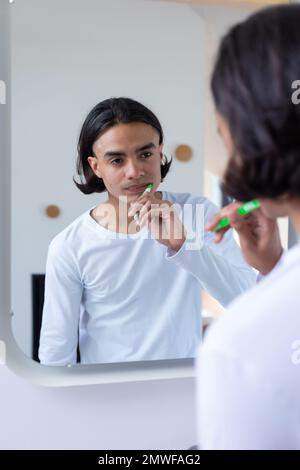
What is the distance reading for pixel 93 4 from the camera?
92 cm

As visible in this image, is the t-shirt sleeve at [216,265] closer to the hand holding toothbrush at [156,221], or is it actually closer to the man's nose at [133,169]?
the hand holding toothbrush at [156,221]

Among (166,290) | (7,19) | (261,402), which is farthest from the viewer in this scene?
(166,290)

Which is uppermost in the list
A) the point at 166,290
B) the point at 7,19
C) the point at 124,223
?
the point at 7,19

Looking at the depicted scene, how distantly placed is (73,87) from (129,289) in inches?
13.7

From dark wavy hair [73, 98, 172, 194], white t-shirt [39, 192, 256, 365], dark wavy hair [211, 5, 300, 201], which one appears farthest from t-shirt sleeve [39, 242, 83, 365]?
dark wavy hair [211, 5, 300, 201]

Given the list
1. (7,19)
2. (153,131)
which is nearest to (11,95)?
(7,19)

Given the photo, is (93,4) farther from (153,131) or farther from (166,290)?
(166,290)

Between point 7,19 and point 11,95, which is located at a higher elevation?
point 7,19

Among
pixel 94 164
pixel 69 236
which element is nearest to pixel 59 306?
pixel 69 236

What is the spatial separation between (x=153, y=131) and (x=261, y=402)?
671mm

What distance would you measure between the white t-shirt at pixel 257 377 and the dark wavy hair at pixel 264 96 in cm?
8

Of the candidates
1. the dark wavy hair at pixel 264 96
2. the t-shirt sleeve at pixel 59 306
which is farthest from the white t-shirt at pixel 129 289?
the dark wavy hair at pixel 264 96

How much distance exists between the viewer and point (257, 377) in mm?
349

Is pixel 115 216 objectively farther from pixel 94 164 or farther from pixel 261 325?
pixel 261 325
